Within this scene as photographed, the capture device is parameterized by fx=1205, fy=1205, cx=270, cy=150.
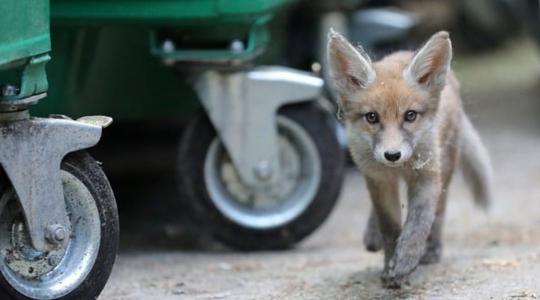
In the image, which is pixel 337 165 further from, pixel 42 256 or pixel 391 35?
pixel 391 35

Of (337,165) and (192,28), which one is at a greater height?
(192,28)

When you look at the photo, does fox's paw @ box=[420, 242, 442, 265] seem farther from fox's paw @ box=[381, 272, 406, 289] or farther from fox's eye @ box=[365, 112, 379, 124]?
fox's eye @ box=[365, 112, 379, 124]

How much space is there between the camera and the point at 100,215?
407cm

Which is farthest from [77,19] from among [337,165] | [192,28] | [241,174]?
[337,165]

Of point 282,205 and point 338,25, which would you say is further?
point 338,25

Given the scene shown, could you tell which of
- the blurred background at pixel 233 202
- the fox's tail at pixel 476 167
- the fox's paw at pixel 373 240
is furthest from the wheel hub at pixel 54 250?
the fox's tail at pixel 476 167

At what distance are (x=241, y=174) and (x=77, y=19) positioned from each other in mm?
1024

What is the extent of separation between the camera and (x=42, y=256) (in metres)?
3.94

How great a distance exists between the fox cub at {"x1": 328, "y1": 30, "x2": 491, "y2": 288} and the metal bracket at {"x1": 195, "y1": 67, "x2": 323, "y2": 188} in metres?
0.83

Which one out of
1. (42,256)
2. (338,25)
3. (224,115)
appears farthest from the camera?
(338,25)

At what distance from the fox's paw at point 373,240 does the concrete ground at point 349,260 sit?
9cm

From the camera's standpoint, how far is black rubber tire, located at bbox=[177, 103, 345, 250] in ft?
18.1

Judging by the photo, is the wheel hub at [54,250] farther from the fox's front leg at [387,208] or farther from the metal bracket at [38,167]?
the fox's front leg at [387,208]

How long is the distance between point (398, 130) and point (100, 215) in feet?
3.64
